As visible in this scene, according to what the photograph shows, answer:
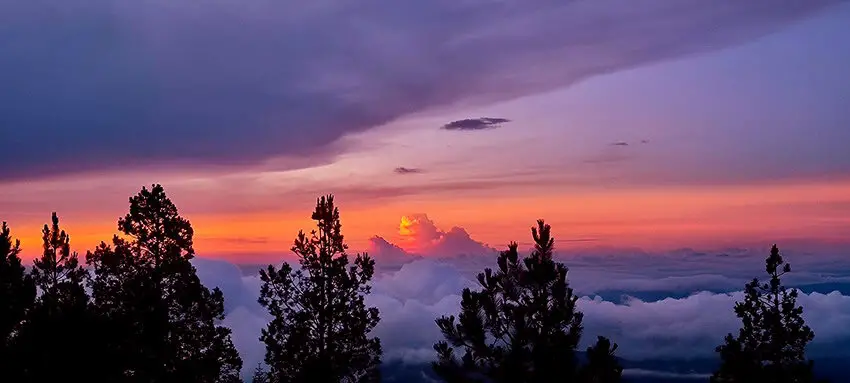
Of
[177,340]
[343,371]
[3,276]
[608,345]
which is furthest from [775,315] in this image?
[3,276]

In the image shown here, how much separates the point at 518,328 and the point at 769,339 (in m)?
16.8

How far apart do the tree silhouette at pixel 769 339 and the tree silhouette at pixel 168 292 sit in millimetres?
24916

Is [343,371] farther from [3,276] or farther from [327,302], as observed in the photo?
[3,276]

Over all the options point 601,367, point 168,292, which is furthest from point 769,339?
point 168,292

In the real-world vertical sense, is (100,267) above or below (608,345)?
above

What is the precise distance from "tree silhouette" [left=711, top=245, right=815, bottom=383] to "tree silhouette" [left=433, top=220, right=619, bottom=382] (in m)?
14.5

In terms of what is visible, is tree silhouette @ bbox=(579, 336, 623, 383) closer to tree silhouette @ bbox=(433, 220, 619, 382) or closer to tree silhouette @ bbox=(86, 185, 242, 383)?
tree silhouette @ bbox=(433, 220, 619, 382)

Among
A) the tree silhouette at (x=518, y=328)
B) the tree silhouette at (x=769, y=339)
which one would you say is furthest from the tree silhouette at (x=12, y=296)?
the tree silhouette at (x=769, y=339)

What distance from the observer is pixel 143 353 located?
38500 mm

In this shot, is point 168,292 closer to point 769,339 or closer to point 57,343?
point 57,343

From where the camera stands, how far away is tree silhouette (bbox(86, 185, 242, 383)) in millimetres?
40000

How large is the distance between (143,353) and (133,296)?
10.1ft

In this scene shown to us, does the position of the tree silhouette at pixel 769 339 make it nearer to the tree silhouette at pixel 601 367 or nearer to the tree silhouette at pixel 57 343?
the tree silhouette at pixel 601 367

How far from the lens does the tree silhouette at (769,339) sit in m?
39.6
